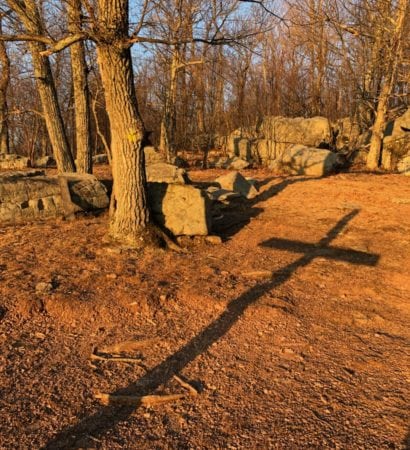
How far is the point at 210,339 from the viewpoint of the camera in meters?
3.71

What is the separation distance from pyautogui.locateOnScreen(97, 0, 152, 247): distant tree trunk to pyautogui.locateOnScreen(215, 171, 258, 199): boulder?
3863mm

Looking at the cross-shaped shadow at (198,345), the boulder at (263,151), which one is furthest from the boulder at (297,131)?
the cross-shaped shadow at (198,345)

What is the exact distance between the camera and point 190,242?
6273 millimetres

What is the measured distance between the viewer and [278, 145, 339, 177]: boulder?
12.2 metres

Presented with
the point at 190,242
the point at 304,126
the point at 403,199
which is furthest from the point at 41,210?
the point at 304,126

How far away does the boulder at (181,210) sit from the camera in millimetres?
6340

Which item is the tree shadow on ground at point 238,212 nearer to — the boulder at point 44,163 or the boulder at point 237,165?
the boulder at point 237,165

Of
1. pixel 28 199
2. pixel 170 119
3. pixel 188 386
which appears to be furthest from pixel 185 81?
pixel 188 386

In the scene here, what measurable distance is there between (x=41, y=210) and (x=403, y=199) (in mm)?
7377

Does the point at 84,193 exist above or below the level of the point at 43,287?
above

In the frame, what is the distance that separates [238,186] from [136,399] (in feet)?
23.4

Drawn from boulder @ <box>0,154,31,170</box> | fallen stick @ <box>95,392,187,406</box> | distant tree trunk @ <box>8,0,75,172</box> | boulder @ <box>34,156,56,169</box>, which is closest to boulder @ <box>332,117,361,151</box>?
distant tree trunk @ <box>8,0,75,172</box>

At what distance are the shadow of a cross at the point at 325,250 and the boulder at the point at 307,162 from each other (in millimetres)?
5691

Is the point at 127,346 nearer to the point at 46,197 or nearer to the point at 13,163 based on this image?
the point at 46,197
